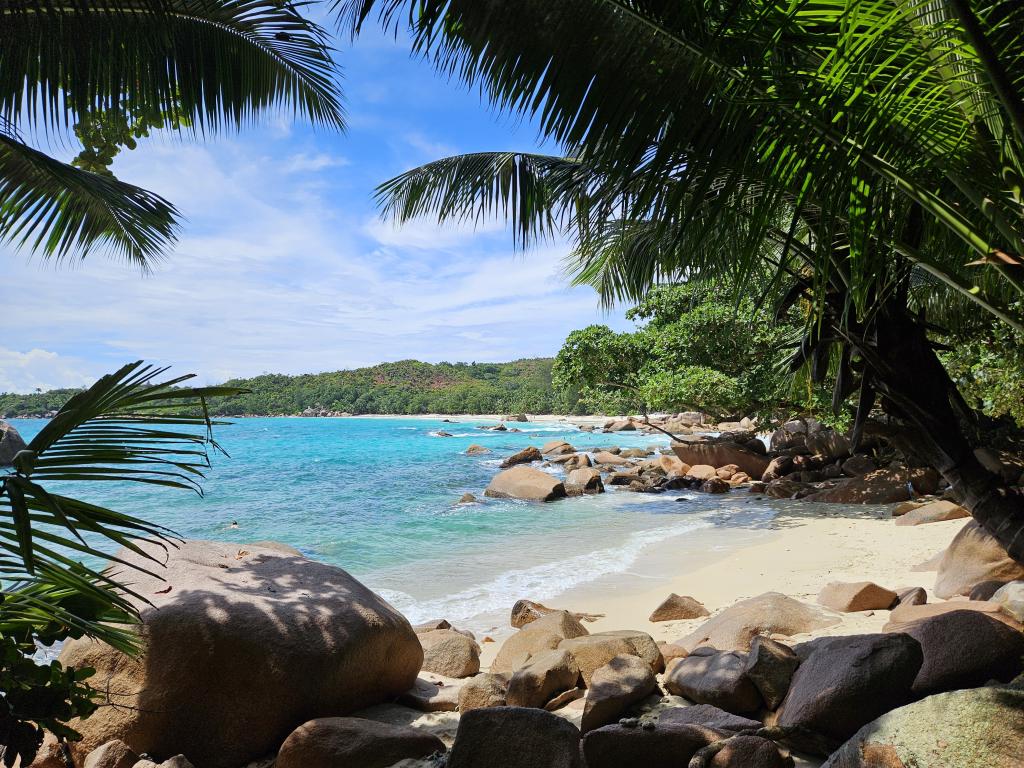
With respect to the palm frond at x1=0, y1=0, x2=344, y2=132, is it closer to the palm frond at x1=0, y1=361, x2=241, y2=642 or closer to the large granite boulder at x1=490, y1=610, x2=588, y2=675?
the palm frond at x1=0, y1=361, x2=241, y2=642

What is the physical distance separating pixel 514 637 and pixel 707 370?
29.8 ft

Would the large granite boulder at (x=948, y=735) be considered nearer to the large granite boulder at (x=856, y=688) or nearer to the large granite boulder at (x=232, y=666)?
the large granite boulder at (x=856, y=688)

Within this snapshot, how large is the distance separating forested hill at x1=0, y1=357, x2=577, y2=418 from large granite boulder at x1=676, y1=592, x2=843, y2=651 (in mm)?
62738

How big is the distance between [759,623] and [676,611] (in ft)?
5.18

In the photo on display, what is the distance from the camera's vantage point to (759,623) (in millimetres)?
5168

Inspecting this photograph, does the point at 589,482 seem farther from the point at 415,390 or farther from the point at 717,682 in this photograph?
the point at 415,390

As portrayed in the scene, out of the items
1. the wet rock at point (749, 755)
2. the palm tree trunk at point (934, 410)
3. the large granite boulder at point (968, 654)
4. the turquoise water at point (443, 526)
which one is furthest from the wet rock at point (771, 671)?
the turquoise water at point (443, 526)

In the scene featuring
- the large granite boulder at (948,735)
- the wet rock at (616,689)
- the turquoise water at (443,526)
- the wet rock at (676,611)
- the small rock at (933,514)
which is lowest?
the turquoise water at (443,526)

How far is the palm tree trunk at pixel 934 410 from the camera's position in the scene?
4.25 metres

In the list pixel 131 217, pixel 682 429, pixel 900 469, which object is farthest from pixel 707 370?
pixel 682 429

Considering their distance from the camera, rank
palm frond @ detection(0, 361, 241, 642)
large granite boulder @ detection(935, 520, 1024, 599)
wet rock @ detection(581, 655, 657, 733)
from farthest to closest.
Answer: large granite boulder @ detection(935, 520, 1024, 599), wet rock @ detection(581, 655, 657, 733), palm frond @ detection(0, 361, 241, 642)

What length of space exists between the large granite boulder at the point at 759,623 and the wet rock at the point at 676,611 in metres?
1.06

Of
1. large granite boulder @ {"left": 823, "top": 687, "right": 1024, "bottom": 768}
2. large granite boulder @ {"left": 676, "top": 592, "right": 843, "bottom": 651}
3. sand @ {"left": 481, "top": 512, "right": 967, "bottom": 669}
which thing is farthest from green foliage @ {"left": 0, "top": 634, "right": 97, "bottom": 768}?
sand @ {"left": 481, "top": 512, "right": 967, "bottom": 669}

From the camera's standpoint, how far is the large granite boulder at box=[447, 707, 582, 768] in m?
2.85
